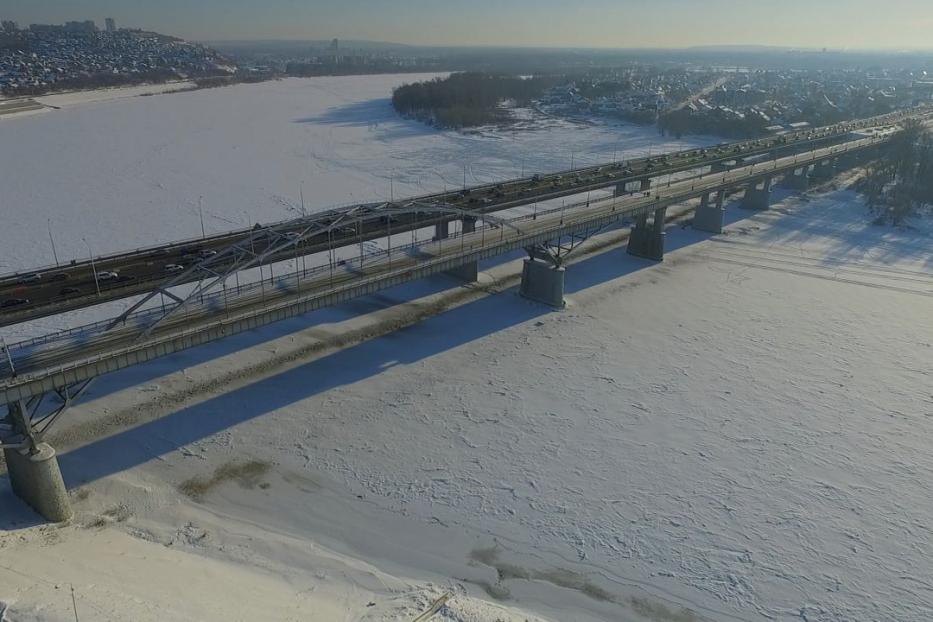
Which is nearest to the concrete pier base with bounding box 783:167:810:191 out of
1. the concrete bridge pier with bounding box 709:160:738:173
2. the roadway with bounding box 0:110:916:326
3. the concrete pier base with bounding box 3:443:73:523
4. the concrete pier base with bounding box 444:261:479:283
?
the concrete bridge pier with bounding box 709:160:738:173

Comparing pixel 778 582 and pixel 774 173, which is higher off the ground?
pixel 774 173

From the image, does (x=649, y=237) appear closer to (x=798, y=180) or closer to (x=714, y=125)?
(x=798, y=180)

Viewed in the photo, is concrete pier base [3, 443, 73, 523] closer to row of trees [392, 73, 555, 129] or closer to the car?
the car

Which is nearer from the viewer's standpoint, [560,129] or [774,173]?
[774,173]

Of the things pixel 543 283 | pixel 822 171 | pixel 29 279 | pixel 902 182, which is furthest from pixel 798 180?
pixel 29 279

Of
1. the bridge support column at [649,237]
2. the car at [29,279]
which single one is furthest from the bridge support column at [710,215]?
the car at [29,279]

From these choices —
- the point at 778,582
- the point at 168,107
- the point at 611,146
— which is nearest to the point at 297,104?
the point at 168,107

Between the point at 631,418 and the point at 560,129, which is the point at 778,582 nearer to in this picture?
the point at 631,418

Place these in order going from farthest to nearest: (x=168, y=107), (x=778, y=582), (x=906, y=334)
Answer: (x=168, y=107) → (x=906, y=334) → (x=778, y=582)
